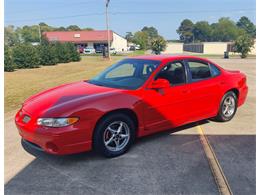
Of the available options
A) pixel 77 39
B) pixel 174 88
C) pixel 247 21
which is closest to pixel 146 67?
pixel 174 88

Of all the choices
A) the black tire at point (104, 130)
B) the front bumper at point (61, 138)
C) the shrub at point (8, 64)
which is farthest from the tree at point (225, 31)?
the front bumper at point (61, 138)

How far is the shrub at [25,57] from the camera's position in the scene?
2359 centimetres

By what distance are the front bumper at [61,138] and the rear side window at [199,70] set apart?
241 cm

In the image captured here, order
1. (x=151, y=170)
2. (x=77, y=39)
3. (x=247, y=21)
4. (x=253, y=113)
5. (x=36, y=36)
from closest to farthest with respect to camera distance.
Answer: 1. (x=151, y=170)
2. (x=253, y=113)
3. (x=77, y=39)
4. (x=36, y=36)
5. (x=247, y=21)

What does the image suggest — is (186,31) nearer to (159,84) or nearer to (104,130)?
(159,84)

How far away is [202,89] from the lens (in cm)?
536

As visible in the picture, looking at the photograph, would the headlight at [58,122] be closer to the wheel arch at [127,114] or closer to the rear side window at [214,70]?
the wheel arch at [127,114]

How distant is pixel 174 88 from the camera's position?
4.97 meters

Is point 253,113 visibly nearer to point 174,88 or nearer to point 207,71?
point 207,71

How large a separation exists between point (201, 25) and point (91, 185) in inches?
6154

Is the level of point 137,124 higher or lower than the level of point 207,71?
lower

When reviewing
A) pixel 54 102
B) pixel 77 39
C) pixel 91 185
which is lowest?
pixel 91 185

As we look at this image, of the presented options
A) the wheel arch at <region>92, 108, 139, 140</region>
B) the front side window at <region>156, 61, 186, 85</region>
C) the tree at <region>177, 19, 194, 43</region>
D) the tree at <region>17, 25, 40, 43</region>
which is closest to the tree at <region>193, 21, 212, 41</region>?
the tree at <region>177, 19, 194, 43</region>

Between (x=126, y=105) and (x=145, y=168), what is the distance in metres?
1.00
